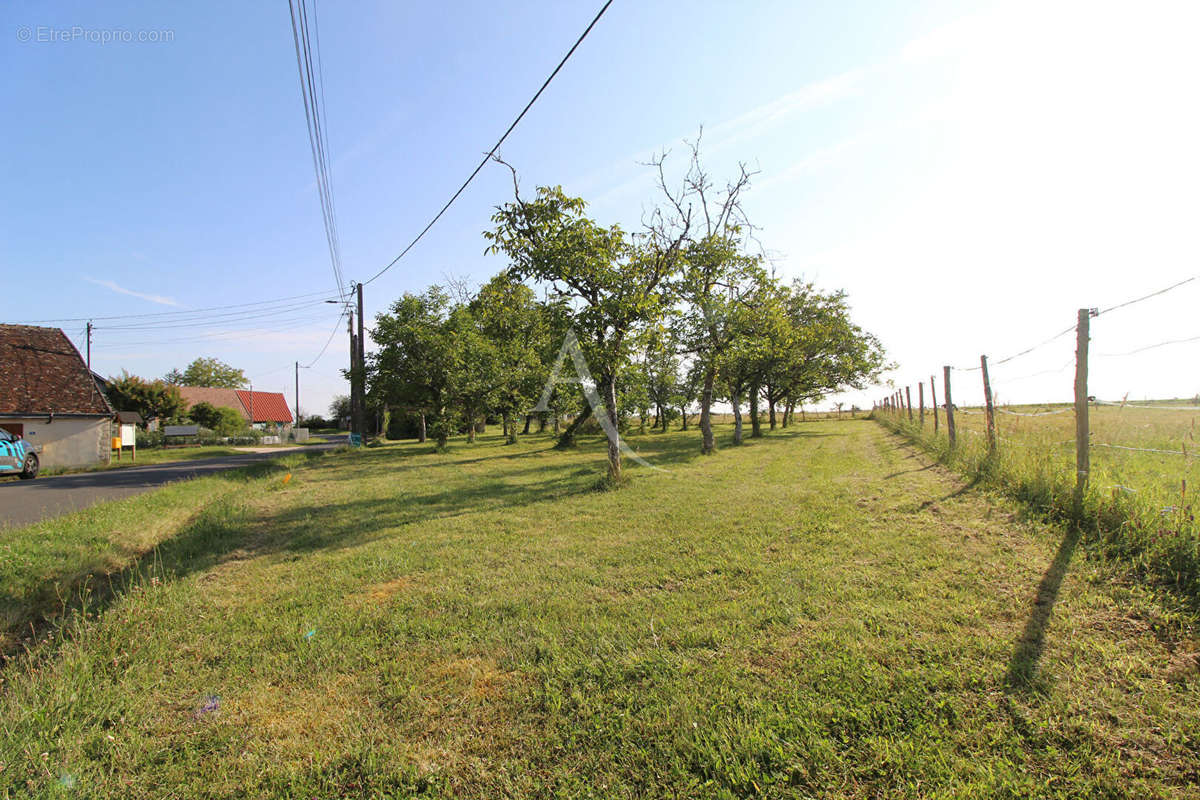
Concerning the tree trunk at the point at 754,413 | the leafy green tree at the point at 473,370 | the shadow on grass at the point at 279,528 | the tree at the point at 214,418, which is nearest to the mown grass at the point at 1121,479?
the shadow on grass at the point at 279,528

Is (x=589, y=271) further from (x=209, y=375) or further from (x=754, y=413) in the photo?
(x=209, y=375)

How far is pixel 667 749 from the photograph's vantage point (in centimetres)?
240

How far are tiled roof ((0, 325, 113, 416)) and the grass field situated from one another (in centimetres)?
2145

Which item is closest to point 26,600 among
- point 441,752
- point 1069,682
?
point 441,752

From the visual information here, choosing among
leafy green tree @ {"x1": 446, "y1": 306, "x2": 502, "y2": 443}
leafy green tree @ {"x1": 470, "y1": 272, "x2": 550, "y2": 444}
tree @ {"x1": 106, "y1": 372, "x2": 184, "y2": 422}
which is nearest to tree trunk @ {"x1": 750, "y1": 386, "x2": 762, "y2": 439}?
leafy green tree @ {"x1": 470, "y1": 272, "x2": 550, "y2": 444}

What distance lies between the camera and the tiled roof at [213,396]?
54.1 m

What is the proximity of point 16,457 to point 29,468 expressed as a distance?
0.93 meters

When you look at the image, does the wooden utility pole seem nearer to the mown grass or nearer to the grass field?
the mown grass

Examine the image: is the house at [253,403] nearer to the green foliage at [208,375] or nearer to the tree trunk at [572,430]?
the green foliage at [208,375]

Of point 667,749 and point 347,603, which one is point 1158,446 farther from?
point 347,603

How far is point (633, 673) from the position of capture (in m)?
3.04

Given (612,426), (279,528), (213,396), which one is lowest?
(279,528)

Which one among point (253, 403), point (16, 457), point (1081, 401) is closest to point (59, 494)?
point (16, 457)

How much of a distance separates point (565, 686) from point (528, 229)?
30.2 feet
